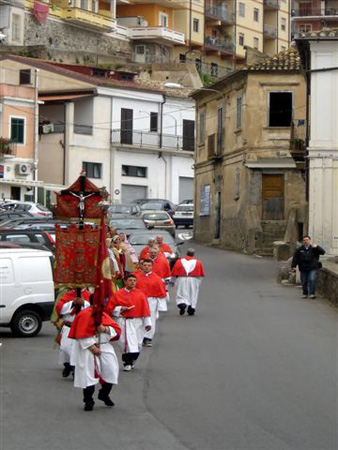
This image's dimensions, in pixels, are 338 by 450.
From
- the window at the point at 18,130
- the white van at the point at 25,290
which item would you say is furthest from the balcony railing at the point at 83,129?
the white van at the point at 25,290

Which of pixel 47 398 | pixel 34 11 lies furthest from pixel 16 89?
pixel 47 398

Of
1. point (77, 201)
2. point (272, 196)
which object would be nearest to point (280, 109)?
point (272, 196)

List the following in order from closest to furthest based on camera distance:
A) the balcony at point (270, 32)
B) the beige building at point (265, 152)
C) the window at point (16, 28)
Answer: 1. the beige building at point (265, 152)
2. the window at point (16, 28)
3. the balcony at point (270, 32)

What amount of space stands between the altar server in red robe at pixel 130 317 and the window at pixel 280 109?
29822 mm

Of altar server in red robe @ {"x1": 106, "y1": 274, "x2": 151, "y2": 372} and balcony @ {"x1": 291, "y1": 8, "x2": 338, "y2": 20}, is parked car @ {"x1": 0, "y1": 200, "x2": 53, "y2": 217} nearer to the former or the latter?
altar server in red robe @ {"x1": 106, "y1": 274, "x2": 151, "y2": 372}

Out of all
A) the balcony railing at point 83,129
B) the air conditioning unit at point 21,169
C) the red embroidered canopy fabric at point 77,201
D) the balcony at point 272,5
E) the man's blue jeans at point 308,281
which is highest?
the balcony at point 272,5

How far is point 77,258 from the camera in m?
14.7

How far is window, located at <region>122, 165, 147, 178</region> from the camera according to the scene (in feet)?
224

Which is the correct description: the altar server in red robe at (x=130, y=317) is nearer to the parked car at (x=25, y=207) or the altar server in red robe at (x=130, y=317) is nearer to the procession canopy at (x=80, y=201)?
the procession canopy at (x=80, y=201)

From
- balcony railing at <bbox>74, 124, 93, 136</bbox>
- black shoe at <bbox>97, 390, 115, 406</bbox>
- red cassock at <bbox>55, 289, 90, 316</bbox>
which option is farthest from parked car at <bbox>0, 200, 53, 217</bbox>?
black shoe at <bbox>97, 390, 115, 406</bbox>

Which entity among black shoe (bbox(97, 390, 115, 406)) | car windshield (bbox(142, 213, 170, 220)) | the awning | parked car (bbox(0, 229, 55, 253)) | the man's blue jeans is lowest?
black shoe (bbox(97, 390, 115, 406))

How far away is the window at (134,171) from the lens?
68.2m

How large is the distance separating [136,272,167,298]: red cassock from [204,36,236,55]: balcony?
7055 cm

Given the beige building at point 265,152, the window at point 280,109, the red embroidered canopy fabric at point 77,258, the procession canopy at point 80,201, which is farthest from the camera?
the window at point 280,109
